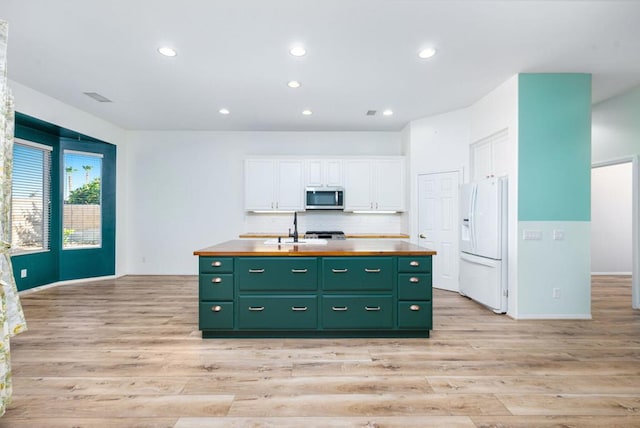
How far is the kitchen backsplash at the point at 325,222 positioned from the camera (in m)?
6.21

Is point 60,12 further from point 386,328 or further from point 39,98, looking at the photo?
point 386,328

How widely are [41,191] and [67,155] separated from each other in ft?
2.50

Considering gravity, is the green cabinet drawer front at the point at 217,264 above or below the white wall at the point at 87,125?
below

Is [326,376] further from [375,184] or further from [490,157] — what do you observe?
[375,184]

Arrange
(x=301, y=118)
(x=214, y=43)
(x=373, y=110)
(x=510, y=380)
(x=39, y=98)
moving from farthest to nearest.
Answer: (x=301, y=118) < (x=373, y=110) < (x=39, y=98) < (x=214, y=43) < (x=510, y=380)

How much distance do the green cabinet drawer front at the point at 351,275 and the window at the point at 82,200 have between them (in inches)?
195

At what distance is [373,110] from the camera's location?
5.06 metres

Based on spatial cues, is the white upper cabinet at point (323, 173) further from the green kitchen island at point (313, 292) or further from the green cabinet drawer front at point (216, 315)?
the green cabinet drawer front at point (216, 315)

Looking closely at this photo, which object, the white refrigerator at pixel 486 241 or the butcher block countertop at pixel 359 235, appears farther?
the butcher block countertop at pixel 359 235

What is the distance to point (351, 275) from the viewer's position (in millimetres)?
3109

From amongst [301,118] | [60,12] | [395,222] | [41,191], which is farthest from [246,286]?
[41,191]

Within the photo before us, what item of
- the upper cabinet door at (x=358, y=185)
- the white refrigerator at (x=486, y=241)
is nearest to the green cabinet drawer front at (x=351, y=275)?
the white refrigerator at (x=486, y=241)

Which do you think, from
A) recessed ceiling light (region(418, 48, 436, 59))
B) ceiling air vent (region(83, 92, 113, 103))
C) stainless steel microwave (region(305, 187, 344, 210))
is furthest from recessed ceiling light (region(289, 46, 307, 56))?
ceiling air vent (region(83, 92, 113, 103))

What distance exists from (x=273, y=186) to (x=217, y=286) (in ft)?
9.98
